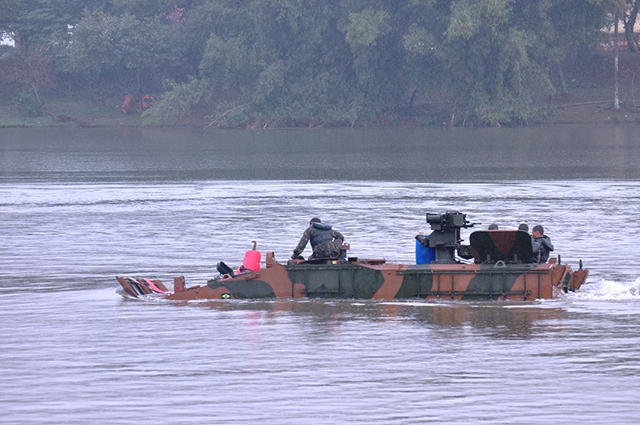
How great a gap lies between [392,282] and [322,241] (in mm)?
1435

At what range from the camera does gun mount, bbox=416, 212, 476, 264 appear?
17016 mm

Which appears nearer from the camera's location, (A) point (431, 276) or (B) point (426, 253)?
(A) point (431, 276)

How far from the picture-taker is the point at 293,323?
15.6 meters

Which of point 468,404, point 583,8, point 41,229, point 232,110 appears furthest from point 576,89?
point 468,404

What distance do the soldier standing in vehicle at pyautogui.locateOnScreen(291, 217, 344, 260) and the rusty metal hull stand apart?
296mm

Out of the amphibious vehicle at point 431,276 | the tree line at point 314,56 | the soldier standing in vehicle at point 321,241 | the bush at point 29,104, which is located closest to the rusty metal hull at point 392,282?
the amphibious vehicle at point 431,276

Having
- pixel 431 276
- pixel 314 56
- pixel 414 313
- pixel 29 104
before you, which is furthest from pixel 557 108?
pixel 414 313

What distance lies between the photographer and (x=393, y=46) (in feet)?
301

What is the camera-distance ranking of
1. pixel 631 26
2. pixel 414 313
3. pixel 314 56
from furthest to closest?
pixel 314 56, pixel 631 26, pixel 414 313

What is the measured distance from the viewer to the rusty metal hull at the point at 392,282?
1656 centimetres

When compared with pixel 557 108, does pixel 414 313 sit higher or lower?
lower

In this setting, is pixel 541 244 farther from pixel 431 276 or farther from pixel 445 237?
pixel 431 276

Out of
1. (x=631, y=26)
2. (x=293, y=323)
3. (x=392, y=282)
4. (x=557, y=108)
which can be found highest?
(x=631, y=26)

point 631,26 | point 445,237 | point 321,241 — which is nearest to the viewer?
point 445,237
